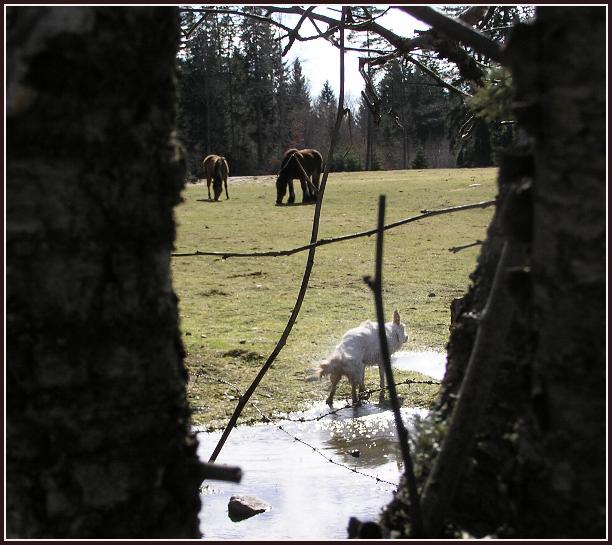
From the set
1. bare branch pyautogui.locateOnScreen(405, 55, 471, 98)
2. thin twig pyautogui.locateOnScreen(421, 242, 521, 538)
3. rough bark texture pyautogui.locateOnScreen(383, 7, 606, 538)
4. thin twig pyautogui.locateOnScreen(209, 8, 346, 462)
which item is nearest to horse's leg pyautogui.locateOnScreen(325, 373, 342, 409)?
bare branch pyautogui.locateOnScreen(405, 55, 471, 98)

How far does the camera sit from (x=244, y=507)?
3088 mm

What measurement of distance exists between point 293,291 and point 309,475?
18.9 ft

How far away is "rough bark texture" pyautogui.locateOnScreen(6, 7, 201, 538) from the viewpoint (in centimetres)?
107

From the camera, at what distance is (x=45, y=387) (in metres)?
1.10

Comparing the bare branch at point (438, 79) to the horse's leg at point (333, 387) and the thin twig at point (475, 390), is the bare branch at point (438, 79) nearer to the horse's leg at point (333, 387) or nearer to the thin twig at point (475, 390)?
the thin twig at point (475, 390)

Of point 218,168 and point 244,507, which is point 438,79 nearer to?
point 244,507

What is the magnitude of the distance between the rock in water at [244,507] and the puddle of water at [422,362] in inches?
135

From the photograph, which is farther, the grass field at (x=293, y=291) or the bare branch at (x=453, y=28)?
the grass field at (x=293, y=291)

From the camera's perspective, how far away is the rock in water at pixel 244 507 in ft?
9.87

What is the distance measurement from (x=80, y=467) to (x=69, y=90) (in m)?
0.51

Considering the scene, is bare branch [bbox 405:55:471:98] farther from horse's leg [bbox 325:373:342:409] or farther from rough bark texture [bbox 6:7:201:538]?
horse's leg [bbox 325:373:342:409]

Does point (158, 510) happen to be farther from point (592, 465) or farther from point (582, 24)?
point (582, 24)

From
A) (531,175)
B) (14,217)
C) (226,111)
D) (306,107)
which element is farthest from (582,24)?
(306,107)

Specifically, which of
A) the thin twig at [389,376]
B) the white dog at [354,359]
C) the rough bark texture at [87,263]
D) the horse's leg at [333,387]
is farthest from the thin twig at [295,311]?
the horse's leg at [333,387]
